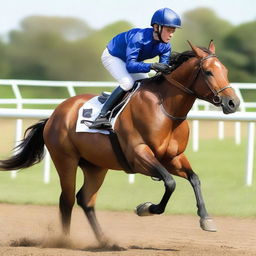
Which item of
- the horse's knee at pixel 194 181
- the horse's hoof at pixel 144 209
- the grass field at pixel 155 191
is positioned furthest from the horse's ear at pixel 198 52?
the grass field at pixel 155 191

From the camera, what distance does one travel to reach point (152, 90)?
21.8 ft

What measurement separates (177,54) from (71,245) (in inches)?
70.5

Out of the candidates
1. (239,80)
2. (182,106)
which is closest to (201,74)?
(182,106)

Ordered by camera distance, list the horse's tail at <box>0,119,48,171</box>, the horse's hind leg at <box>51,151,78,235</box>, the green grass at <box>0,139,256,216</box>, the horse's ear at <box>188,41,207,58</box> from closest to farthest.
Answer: the horse's ear at <box>188,41,207,58</box> → the horse's hind leg at <box>51,151,78,235</box> → the horse's tail at <box>0,119,48,171</box> → the green grass at <box>0,139,256,216</box>

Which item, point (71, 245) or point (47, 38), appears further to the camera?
point (47, 38)

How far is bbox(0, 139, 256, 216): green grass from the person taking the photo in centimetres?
902

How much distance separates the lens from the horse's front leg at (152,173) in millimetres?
6270

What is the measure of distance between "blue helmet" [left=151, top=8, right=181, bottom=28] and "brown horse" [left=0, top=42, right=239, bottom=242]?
0.81 ft

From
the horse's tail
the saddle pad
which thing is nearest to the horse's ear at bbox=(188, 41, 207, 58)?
the saddle pad

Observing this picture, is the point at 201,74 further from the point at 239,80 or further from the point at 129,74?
the point at 239,80

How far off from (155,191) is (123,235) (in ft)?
7.91

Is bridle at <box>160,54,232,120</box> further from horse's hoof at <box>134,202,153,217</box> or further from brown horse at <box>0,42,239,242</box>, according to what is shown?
horse's hoof at <box>134,202,153,217</box>

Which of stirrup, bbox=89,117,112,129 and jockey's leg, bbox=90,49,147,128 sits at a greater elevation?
jockey's leg, bbox=90,49,147,128

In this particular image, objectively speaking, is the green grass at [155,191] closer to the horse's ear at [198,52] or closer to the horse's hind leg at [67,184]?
the horse's hind leg at [67,184]
